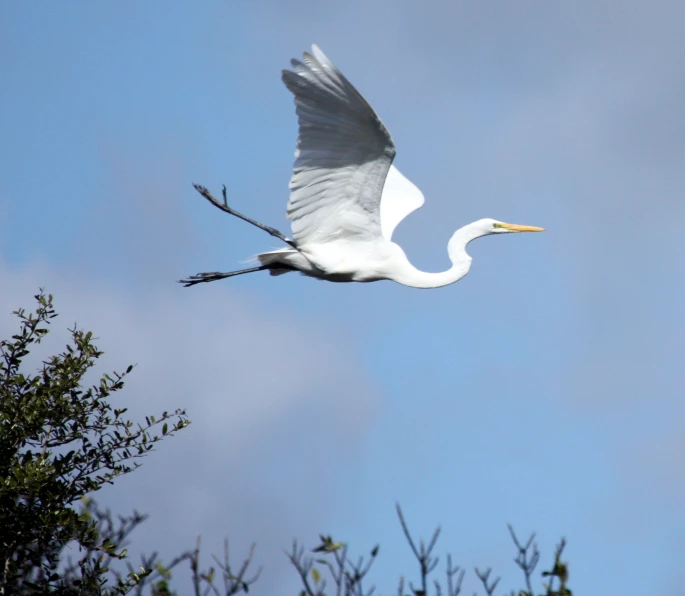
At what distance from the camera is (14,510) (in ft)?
22.0

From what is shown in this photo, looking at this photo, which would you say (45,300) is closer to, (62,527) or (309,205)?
(62,527)

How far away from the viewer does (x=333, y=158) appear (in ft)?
27.7

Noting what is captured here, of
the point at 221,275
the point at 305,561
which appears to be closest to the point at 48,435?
the point at 221,275

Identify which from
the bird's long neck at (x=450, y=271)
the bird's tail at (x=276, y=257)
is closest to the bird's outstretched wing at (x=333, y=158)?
the bird's tail at (x=276, y=257)

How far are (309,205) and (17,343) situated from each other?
2.77m

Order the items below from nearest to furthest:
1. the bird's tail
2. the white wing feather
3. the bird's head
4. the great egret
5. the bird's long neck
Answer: the great egret < the bird's tail < the bird's long neck < the bird's head < the white wing feather

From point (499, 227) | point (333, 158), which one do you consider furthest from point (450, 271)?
point (333, 158)

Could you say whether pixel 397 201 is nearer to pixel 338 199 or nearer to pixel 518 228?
pixel 518 228

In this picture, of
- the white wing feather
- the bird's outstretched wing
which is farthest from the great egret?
the white wing feather

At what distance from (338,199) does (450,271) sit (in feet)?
4.80

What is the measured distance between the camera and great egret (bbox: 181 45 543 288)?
7.71m

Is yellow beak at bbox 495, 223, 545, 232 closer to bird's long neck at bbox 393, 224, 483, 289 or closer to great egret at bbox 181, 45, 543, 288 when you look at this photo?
great egret at bbox 181, 45, 543, 288

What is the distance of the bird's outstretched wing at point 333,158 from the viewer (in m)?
7.59

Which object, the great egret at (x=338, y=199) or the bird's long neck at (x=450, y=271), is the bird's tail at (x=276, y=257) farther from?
the bird's long neck at (x=450, y=271)
